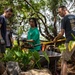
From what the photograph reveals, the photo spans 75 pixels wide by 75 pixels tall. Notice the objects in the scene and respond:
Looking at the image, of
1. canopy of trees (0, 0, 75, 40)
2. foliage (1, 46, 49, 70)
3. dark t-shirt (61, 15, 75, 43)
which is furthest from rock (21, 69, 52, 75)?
canopy of trees (0, 0, 75, 40)

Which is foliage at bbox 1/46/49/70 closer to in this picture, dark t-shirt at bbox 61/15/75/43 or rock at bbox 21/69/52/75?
rock at bbox 21/69/52/75

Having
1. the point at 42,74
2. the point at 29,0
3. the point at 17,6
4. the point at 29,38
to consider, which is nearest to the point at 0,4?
the point at 17,6

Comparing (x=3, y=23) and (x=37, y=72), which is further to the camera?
(x=37, y=72)

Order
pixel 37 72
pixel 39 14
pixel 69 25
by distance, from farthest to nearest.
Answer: pixel 39 14
pixel 37 72
pixel 69 25

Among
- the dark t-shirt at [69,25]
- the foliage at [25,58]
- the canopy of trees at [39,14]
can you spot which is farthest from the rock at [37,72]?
the canopy of trees at [39,14]

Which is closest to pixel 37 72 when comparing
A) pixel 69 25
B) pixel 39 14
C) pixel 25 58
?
→ pixel 25 58

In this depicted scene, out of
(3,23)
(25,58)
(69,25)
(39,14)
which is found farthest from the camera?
(39,14)

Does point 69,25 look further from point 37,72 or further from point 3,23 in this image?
point 3,23

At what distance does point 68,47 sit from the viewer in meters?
4.87

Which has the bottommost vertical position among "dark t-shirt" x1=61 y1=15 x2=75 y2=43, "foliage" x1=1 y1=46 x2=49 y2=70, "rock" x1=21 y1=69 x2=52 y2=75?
"rock" x1=21 y1=69 x2=52 y2=75

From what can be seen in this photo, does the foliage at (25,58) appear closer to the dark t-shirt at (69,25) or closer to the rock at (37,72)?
the rock at (37,72)

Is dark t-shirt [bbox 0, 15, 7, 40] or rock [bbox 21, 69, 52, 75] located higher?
dark t-shirt [bbox 0, 15, 7, 40]

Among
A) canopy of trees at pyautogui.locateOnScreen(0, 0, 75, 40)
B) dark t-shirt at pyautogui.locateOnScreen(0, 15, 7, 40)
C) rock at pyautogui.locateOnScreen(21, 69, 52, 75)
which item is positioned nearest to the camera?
dark t-shirt at pyautogui.locateOnScreen(0, 15, 7, 40)

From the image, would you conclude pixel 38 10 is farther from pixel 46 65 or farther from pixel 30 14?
pixel 46 65
